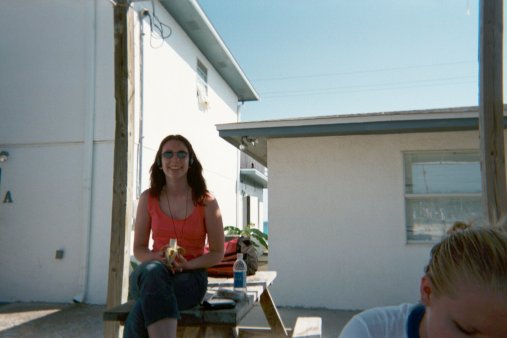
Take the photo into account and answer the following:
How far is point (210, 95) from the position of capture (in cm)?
1475

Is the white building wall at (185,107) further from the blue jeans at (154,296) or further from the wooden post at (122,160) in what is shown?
the blue jeans at (154,296)

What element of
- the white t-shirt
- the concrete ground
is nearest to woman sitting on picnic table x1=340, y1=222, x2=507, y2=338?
the white t-shirt

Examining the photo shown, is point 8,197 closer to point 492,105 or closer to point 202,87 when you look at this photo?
point 202,87

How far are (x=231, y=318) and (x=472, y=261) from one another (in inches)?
73.3

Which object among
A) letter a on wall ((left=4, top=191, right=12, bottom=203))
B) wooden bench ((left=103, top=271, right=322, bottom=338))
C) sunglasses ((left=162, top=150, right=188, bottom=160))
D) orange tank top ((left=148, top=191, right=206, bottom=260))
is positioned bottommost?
wooden bench ((left=103, top=271, right=322, bottom=338))

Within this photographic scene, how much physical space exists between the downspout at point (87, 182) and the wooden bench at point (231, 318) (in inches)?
169

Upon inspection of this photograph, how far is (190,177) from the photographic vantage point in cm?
355

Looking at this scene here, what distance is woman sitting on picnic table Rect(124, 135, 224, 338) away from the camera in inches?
116

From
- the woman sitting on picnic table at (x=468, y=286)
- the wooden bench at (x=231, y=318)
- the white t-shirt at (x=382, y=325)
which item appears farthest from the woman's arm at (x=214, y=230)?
the woman sitting on picnic table at (x=468, y=286)

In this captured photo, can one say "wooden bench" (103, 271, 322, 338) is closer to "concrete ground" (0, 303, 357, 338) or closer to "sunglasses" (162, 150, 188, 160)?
"sunglasses" (162, 150, 188, 160)

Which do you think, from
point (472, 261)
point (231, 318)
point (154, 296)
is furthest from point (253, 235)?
point (472, 261)

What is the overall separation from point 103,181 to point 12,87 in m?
2.81

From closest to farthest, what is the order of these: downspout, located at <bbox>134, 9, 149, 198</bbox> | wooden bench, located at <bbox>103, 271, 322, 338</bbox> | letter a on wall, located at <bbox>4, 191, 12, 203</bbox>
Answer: wooden bench, located at <bbox>103, 271, 322, 338</bbox>
letter a on wall, located at <bbox>4, 191, 12, 203</bbox>
downspout, located at <bbox>134, 9, 149, 198</bbox>

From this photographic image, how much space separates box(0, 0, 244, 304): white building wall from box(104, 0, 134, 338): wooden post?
15.6 feet
